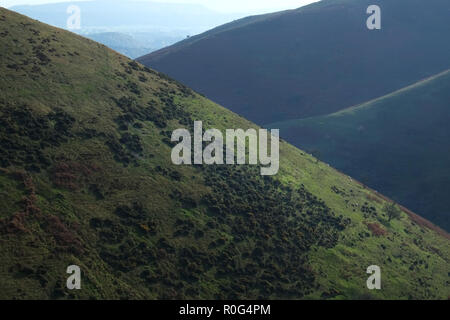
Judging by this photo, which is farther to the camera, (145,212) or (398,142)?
(398,142)

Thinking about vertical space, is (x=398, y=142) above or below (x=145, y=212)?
above

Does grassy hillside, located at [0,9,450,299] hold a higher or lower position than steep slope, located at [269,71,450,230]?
lower

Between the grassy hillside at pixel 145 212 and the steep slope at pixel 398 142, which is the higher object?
the steep slope at pixel 398 142

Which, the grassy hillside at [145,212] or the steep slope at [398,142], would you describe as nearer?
the grassy hillside at [145,212]

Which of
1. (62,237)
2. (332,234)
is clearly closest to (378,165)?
(332,234)
